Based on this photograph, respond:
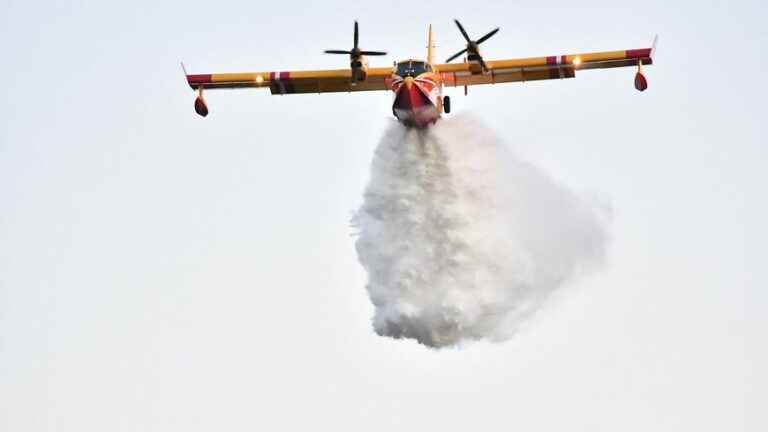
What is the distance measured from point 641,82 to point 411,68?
18.1ft

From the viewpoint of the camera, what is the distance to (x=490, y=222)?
155 ft

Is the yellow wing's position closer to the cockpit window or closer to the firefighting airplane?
the firefighting airplane

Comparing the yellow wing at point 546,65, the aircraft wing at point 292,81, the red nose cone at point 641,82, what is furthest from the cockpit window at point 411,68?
the red nose cone at point 641,82

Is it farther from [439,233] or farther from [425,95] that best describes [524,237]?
[425,95]

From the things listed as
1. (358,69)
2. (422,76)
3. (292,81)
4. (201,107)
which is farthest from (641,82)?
(201,107)

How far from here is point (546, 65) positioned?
4600cm

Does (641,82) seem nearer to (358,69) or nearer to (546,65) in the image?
(546,65)

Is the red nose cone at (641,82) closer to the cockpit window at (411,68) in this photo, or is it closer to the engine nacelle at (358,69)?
the cockpit window at (411,68)

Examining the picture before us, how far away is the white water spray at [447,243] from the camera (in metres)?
45.9

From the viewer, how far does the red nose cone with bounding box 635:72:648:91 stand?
44.8 metres

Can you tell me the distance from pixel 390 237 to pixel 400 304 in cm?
178

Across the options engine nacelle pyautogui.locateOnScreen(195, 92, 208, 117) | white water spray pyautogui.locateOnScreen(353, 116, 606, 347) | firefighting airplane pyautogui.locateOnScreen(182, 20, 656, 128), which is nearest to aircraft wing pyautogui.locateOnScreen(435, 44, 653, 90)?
Result: firefighting airplane pyautogui.locateOnScreen(182, 20, 656, 128)

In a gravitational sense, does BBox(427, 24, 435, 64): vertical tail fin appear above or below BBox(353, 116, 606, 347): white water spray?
above

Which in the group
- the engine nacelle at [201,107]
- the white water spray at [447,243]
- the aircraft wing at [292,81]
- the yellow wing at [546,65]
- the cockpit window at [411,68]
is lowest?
the white water spray at [447,243]
